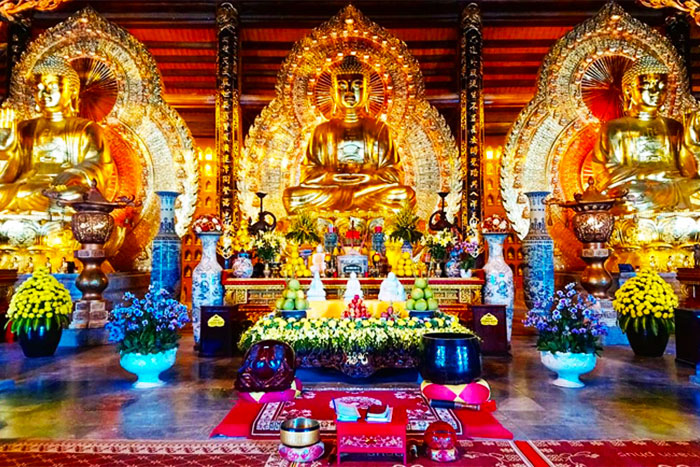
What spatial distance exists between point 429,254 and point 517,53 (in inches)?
244

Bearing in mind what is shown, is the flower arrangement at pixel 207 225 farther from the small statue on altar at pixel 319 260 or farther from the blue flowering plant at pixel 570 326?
the blue flowering plant at pixel 570 326

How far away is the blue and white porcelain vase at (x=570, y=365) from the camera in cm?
427

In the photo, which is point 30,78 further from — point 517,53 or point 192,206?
point 517,53

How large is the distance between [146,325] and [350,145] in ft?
19.1

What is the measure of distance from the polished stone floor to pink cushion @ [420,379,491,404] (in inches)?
8.1

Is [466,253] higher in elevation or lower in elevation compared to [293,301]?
higher

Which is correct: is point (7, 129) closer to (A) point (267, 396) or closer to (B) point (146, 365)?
(B) point (146, 365)

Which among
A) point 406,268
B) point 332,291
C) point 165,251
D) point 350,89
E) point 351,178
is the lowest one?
point 332,291

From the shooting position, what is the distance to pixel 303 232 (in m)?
7.48

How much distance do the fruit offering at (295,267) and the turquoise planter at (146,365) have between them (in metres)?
2.48

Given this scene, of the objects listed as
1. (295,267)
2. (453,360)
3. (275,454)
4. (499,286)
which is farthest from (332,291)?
(275,454)

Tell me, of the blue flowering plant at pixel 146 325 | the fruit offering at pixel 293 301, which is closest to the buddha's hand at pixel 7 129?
the blue flowering plant at pixel 146 325

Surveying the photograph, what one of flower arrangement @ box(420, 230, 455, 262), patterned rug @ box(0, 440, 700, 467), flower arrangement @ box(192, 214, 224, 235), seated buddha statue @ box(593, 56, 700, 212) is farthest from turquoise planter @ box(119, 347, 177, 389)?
seated buddha statue @ box(593, 56, 700, 212)

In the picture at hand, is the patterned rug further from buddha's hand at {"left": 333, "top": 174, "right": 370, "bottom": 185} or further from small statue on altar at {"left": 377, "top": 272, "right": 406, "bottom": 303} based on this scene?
buddha's hand at {"left": 333, "top": 174, "right": 370, "bottom": 185}
